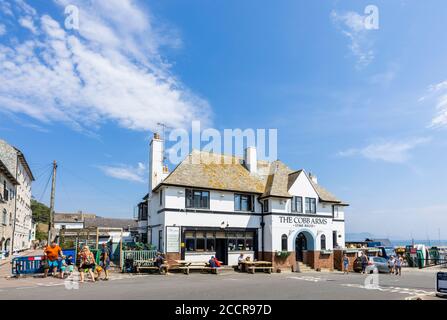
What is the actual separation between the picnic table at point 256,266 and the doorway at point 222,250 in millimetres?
2089

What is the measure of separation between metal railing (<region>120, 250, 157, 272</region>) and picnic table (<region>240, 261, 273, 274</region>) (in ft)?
21.1

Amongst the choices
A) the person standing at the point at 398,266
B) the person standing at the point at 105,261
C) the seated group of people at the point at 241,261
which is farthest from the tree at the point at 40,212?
the person standing at the point at 398,266

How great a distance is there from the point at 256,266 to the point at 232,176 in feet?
24.4

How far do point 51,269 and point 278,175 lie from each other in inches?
739

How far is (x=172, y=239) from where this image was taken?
83.5ft

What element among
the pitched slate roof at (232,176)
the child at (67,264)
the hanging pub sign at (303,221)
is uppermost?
the pitched slate roof at (232,176)

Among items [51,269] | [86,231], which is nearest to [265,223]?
[86,231]

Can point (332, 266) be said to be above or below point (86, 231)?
below

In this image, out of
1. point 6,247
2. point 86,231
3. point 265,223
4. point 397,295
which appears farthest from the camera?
point 6,247

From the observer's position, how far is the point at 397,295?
15.6m

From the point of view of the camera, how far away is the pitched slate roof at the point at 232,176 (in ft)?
90.1

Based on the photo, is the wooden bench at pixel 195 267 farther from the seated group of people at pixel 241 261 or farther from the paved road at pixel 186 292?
the paved road at pixel 186 292

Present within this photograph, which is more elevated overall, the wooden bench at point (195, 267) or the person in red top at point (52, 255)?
the person in red top at point (52, 255)
